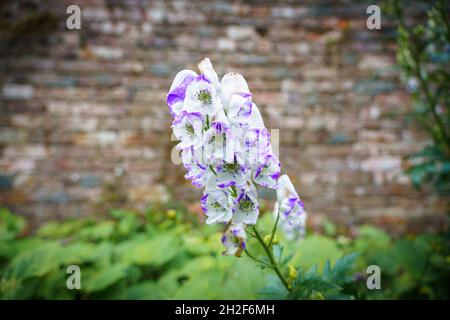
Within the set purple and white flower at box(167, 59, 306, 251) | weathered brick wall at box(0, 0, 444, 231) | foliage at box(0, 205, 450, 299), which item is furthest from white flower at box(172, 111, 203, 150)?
weathered brick wall at box(0, 0, 444, 231)

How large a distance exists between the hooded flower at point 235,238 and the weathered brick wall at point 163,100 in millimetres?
2295

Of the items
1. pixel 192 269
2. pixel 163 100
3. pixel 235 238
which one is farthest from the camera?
pixel 163 100

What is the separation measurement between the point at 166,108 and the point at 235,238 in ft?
8.12

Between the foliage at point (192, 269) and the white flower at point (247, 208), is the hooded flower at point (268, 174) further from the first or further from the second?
the foliage at point (192, 269)

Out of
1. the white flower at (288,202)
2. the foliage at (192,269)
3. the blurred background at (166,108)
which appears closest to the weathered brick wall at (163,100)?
the blurred background at (166,108)

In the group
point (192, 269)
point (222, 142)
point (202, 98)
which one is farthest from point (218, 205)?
point (192, 269)

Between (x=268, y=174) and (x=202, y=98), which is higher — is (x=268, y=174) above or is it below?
below

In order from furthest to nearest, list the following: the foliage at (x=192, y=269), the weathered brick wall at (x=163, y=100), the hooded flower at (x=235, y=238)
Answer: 1. the weathered brick wall at (x=163, y=100)
2. the foliage at (x=192, y=269)
3. the hooded flower at (x=235, y=238)

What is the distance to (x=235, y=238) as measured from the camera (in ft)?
3.49

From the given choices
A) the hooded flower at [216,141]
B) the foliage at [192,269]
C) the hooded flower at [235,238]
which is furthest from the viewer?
the foliage at [192,269]

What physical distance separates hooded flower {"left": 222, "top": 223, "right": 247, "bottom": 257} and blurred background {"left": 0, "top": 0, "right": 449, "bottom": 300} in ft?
6.71

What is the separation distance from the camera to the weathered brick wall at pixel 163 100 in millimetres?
3178

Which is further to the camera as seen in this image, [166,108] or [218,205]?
[166,108]

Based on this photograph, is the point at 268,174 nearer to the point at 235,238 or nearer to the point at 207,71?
the point at 235,238
